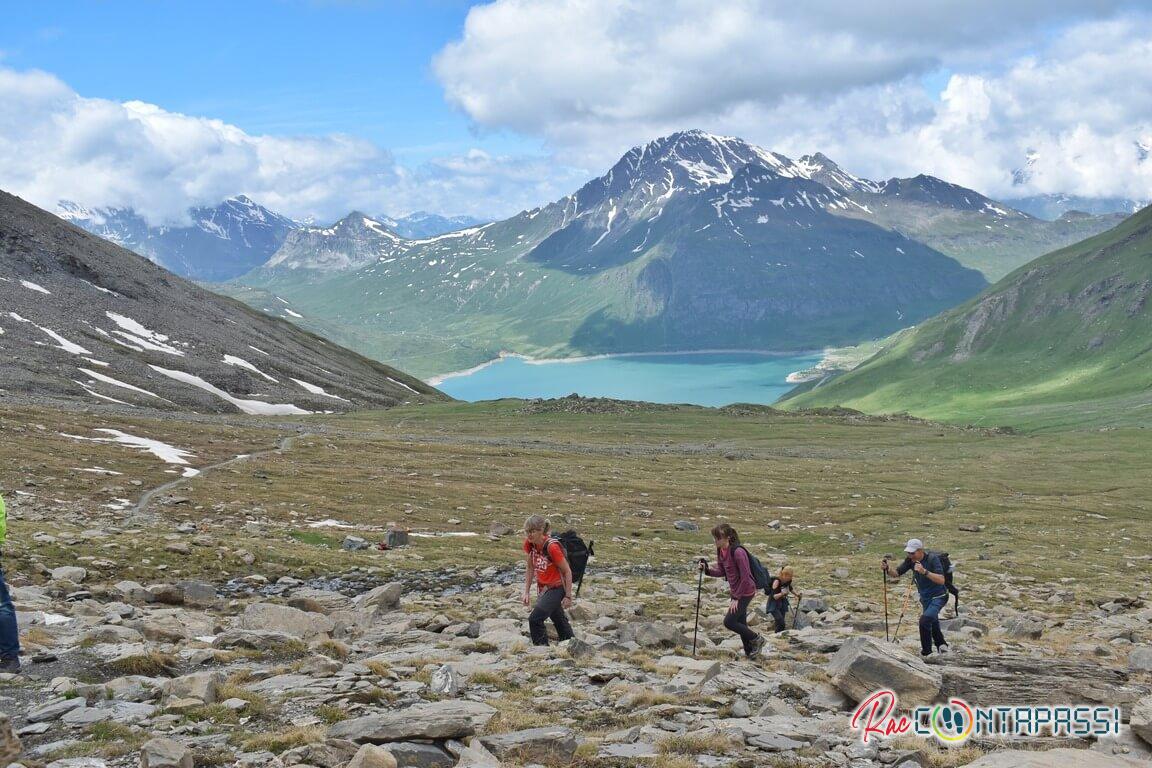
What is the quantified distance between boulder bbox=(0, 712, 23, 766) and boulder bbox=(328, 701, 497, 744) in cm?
410

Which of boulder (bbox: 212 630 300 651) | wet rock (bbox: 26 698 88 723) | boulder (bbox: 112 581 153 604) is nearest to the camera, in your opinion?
wet rock (bbox: 26 698 88 723)

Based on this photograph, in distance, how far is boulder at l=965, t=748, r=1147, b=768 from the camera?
38.3ft

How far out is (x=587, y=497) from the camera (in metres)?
67.0

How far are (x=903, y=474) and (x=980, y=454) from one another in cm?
2974

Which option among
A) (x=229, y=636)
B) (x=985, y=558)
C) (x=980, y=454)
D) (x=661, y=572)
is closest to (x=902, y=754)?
(x=229, y=636)

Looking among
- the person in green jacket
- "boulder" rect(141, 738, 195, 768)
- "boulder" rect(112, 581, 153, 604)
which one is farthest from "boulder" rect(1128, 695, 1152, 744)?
"boulder" rect(112, 581, 153, 604)

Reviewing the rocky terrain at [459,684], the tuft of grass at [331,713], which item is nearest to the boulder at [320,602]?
the rocky terrain at [459,684]

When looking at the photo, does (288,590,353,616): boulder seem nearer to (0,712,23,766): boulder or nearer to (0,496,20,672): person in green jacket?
(0,496,20,672): person in green jacket

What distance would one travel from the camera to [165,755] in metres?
11.5

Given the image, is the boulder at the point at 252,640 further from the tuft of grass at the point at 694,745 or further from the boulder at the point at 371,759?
the tuft of grass at the point at 694,745

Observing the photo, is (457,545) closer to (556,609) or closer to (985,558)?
(556,609)

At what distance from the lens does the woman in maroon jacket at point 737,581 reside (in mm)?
20656

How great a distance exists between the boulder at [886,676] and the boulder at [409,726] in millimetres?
6989

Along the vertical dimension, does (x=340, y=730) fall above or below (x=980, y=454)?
below
